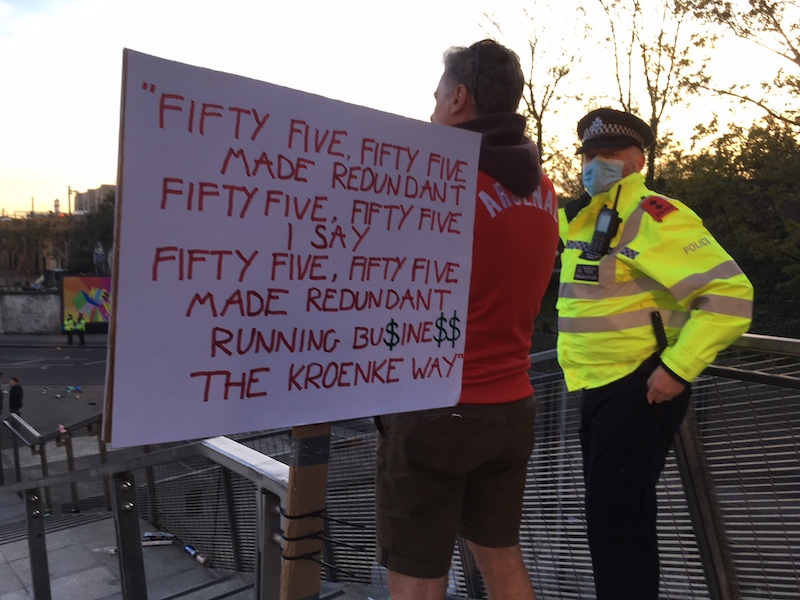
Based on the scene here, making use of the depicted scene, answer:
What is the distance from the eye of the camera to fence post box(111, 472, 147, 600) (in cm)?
327

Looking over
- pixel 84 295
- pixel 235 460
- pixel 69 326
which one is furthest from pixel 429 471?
pixel 69 326

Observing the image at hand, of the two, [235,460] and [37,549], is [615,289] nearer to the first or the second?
[235,460]

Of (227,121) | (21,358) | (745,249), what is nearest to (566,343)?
(227,121)

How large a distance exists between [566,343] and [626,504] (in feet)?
1.90

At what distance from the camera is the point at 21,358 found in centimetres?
3234

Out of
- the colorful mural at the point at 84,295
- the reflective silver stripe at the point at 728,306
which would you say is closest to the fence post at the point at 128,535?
the reflective silver stripe at the point at 728,306

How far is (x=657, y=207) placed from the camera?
236 centimetres

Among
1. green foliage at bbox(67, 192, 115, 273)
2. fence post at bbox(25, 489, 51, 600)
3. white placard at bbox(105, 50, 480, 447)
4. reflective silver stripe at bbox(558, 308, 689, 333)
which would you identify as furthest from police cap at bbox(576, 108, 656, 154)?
green foliage at bbox(67, 192, 115, 273)

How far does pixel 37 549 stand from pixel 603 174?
4.08 m

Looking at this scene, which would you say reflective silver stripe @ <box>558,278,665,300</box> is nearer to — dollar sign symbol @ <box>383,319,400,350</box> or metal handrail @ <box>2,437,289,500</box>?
dollar sign symbol @ <box>383,319,400,350</box>

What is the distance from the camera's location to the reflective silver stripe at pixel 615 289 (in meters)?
2.36

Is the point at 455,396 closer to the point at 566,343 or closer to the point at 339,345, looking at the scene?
the point at 339,345

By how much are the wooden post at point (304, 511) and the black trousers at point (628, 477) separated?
3.70 ft

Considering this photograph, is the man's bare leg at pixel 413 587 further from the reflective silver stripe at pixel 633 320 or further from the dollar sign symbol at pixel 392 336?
the reflective silver stripe at pixel 633 320
